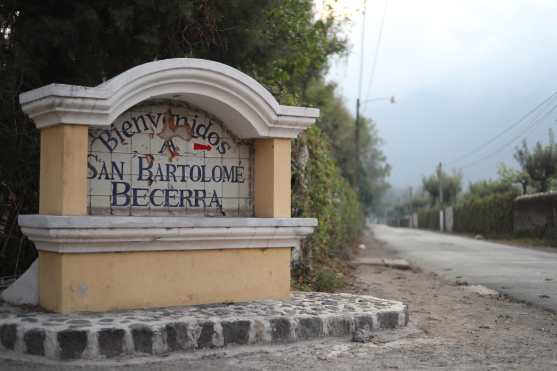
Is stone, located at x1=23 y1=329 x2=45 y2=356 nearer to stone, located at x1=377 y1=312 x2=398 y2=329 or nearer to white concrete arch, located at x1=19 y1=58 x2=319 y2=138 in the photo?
white concrete arch, located at x1=19 y1=58 x2=319 y2=138

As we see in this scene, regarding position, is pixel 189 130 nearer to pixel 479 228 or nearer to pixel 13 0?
pixel 13 0

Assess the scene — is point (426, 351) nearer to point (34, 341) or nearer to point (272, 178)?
point (272, 178)

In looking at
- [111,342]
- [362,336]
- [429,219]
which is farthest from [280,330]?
[429,219]

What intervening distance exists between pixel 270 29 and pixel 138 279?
7868 mm

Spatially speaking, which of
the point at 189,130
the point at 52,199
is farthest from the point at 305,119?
the point at 52,199

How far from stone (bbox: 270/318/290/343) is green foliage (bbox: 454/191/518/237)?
27.1 m

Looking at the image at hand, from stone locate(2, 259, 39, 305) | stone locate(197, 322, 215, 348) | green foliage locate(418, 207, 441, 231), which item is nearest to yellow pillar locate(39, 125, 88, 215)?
stone locate(2, 259, 39, 305)

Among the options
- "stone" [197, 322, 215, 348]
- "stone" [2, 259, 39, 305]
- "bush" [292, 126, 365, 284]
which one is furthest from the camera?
"bush" [292, 126, 365, 284]

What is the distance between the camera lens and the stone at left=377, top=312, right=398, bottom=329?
643 cm

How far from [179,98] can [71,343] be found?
286 cm

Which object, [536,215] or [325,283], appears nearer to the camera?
[325,283]

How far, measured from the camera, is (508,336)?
6.68m

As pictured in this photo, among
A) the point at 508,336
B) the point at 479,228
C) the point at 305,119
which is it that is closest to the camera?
the point at 508,336

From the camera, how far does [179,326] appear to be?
5.45m
